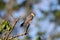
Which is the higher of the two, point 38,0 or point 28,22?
point 28,22

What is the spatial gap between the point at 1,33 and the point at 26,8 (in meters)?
Result: 5.17

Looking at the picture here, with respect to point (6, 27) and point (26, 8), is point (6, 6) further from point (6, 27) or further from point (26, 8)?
point (6, 27)

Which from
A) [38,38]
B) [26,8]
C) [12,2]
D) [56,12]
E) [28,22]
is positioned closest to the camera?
[28,22]

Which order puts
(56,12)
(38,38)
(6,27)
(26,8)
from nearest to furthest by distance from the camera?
1. (6,27)
2. (38,38)
3. (56,12)
4. (26,8)

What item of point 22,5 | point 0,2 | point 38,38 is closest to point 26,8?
point 22,5

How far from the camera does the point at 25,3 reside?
710cm

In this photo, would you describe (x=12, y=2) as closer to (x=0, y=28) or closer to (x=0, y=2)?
(x=0, y=2)

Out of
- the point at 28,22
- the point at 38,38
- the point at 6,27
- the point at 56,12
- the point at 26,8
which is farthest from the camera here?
the point at 26,8

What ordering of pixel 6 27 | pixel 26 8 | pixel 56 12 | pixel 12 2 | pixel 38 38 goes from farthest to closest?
pixel 12 2, pixel 26 8, pixel 56 12, pixel 38 38, pixel 6 27

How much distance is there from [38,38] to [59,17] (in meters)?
4.79

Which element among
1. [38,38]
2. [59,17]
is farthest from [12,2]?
[38,38]

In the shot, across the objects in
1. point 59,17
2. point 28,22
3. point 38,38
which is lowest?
point 59,17

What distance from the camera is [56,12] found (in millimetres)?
6363

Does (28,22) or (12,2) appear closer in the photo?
(28,22)
